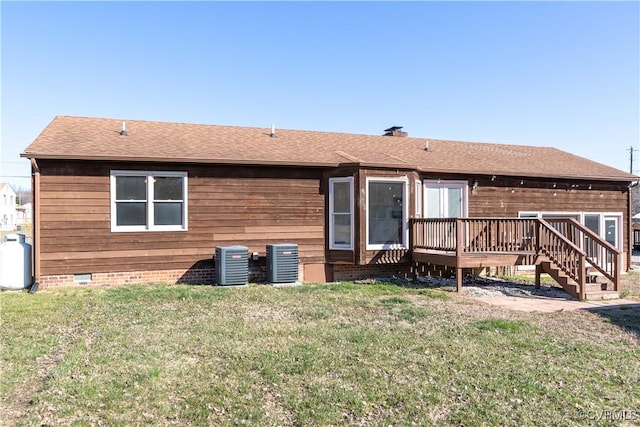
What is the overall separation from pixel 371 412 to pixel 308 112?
18.0m

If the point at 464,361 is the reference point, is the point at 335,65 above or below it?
above

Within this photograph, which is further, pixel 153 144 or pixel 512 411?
pixel 153 144

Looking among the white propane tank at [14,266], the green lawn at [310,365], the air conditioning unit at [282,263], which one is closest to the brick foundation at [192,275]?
the white propane tank at [14,266]

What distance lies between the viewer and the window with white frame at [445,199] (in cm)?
1230

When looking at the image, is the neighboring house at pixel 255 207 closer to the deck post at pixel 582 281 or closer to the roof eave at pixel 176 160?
the roof eave at pixel 176 160

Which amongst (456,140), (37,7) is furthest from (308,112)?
(37,7)

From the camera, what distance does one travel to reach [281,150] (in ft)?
38.3

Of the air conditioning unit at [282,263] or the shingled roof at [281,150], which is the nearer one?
the shingled roof at [281,150]

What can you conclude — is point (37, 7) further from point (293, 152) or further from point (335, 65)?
point (335, 65)

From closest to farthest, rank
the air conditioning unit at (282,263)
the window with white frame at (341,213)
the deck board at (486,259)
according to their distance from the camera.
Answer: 1. the deck board at (486,259)
2. the air conditioning unit at (282,263)
3. the window with white frame at (341,213)

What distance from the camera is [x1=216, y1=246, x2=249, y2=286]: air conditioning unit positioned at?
976 centimetres

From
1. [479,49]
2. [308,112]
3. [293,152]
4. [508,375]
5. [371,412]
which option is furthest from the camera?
[308,112]

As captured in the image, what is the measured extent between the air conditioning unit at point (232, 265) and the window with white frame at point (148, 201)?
3.98 ft

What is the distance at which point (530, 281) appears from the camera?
11.6m
